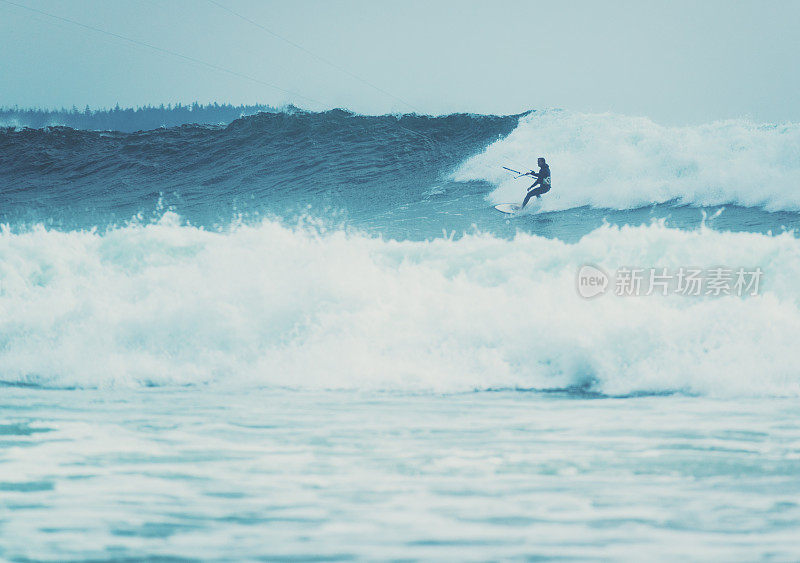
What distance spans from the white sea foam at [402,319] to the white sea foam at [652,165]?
7189mm

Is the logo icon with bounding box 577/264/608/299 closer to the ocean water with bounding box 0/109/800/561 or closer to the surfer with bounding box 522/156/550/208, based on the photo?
the ocean water with bounding box 0/109/800/561

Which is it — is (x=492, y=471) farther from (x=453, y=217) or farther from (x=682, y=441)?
(x=453, y=217)

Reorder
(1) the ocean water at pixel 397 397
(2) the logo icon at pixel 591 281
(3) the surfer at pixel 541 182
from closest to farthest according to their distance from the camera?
(1) the ocean water at pixel 397 397
(2) the logo icon at pixel 591 281
(3) the surfer at pixel 541 182

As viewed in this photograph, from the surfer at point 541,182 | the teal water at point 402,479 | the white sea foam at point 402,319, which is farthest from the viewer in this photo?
the surfer at point 541,182

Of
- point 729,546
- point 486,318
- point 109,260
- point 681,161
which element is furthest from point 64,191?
point 729,546

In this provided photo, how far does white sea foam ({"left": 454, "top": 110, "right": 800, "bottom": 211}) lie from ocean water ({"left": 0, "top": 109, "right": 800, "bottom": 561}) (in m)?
1.30

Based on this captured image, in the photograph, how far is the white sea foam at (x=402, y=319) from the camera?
6191 millimetres

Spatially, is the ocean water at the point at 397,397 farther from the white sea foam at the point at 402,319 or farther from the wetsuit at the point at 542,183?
the wetsuit at the point at 542,183

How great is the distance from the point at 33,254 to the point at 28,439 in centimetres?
568

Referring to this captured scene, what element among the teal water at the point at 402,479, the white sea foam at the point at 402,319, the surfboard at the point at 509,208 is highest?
the surfboard at the point at 509,208

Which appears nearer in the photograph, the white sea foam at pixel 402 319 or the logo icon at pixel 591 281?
the white sea foam at pixel 402 319

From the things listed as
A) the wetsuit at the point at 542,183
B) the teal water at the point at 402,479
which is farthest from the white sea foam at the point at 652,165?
the teal water at the point at 402,479

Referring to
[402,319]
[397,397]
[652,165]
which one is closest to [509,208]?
[652,165]

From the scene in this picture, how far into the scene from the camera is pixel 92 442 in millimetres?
4723
